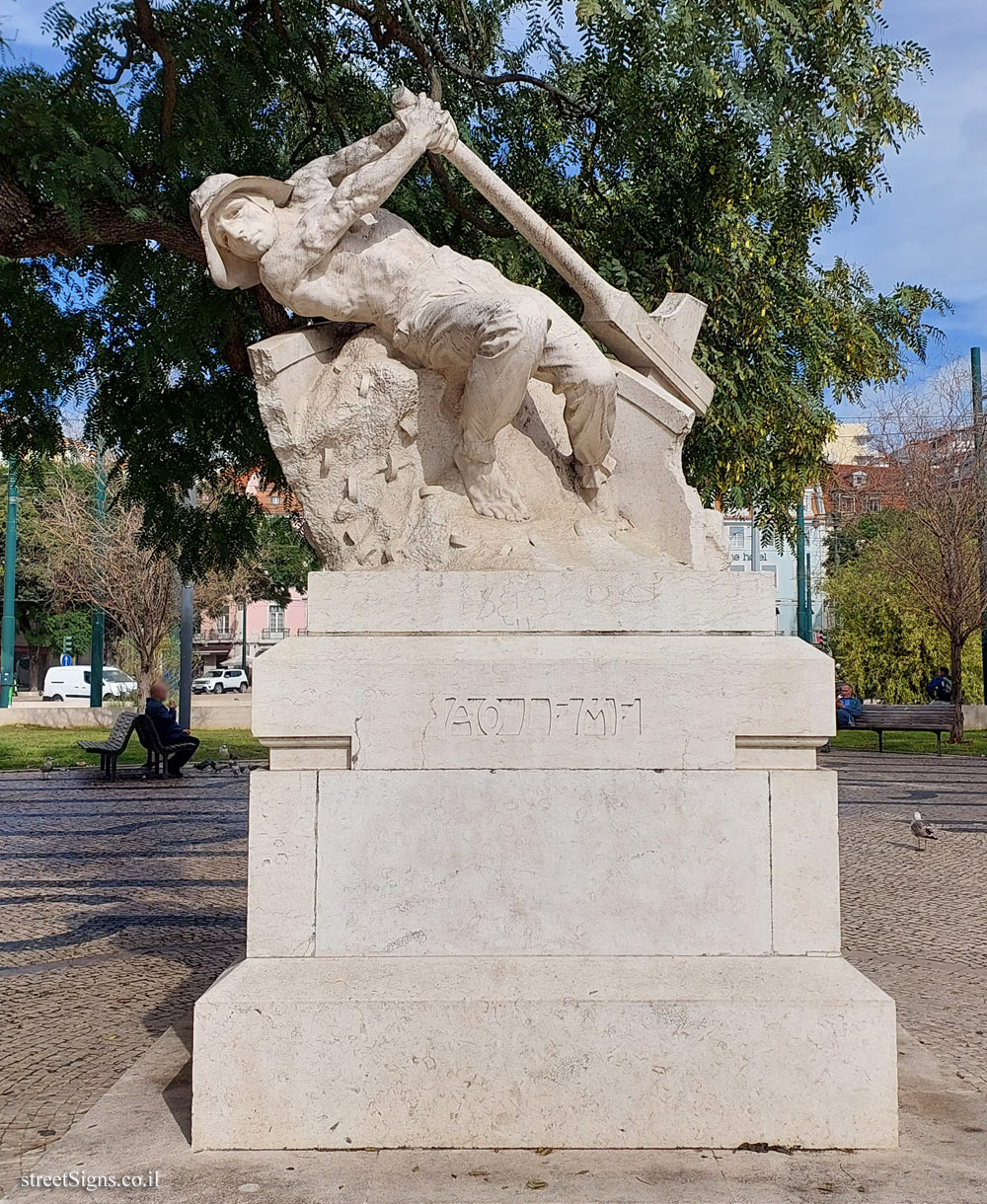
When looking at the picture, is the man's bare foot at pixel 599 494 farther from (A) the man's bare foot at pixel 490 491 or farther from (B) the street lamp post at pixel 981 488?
(B) the street lamp post at pixel 981 488

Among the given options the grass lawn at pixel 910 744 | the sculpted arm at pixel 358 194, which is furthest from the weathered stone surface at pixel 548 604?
the grass lawn at pixel 910 744

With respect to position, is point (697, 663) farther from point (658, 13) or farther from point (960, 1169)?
point (658, 13)

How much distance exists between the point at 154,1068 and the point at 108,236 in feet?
16.5

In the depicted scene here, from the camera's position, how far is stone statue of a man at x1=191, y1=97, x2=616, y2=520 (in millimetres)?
4016

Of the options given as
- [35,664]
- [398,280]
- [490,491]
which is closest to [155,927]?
[490,491]

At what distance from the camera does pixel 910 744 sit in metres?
21.2

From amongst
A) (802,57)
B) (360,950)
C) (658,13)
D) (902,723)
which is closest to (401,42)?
(658,13)

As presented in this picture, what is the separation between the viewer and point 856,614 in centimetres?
3167

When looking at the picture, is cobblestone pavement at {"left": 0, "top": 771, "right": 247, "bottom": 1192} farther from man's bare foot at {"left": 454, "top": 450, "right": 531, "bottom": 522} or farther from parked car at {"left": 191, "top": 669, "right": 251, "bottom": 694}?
parked car at {"left": 191, "top": 669, "right": 251, "bottom": 694}

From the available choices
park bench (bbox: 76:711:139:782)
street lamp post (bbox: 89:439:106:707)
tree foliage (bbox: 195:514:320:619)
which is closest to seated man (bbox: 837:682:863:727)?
park bench (bbox: 76:711:139:782)

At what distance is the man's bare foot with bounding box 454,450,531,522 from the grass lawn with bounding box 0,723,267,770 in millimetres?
12393

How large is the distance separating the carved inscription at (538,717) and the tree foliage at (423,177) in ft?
13.4

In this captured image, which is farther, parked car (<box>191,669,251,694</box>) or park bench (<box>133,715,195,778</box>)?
parked car (<box>191,669,251,694</box>)

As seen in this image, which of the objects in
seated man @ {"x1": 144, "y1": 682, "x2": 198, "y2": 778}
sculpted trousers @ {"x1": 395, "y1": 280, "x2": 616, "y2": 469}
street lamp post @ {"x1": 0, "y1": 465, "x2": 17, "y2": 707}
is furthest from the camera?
street lamp post @ {"x1": 0, "y1": 465, "x2": 17, "y2": 707}
